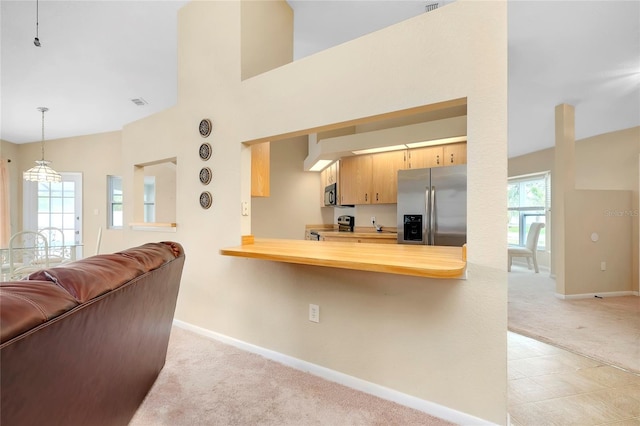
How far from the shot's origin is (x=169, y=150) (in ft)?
10.3

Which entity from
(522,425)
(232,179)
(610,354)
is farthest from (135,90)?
(610,354)

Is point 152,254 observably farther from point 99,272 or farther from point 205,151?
point 205,151

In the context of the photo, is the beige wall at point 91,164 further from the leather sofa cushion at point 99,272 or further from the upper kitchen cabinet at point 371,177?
the leather sofa cushion at point 99,272

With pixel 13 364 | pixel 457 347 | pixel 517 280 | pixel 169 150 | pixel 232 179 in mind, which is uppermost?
pixel 169 150

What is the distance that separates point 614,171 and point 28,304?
689 centimetres

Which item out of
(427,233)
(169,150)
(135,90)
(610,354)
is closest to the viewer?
(610,354)

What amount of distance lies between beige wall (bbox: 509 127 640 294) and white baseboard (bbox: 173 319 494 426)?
151 inches

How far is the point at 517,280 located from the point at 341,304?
4.79 meters

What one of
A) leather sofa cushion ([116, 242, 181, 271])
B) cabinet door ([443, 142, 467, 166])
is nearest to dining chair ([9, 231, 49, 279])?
leather sofa cushion ([116, 242, 181, 271])

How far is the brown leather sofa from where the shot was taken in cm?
70

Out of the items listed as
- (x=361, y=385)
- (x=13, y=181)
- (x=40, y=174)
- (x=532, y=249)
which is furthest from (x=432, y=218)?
(x=13, y=181)

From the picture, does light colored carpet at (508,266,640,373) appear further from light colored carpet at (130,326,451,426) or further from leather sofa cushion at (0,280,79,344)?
leather sofa cushion at (0,280,79,344)

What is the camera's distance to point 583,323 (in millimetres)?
3195

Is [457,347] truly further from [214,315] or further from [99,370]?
[214,315]
